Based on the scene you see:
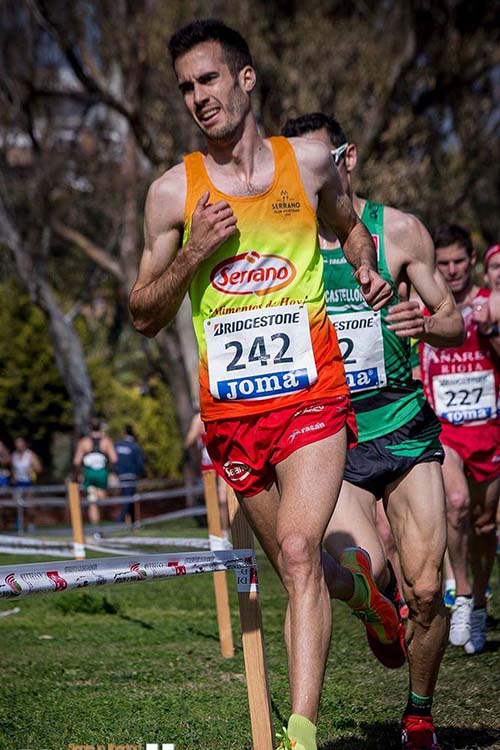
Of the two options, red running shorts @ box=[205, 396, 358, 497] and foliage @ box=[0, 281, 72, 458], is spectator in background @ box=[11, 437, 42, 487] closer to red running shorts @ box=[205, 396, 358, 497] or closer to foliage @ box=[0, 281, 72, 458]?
foliage @ box=[0, 281, 72, 458]

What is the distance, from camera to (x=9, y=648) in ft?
25.4

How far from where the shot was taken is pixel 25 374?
110 ft

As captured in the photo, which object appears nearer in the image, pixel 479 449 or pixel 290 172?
pixel 290 172

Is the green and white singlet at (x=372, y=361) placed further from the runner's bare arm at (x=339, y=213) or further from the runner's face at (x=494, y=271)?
the runner's face at (x=494, y=271)

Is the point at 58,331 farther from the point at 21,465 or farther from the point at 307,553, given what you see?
the point at 307,553

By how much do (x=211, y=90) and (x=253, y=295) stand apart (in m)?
0.76

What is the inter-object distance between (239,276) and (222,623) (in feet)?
11.6

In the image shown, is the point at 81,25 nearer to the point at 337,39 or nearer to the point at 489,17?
the point at 337,39

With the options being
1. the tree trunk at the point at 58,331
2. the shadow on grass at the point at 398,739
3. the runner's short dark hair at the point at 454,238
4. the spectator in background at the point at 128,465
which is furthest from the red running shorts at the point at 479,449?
the tree trunk at the point at 58,331

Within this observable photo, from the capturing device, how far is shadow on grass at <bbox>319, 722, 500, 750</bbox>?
464 cm

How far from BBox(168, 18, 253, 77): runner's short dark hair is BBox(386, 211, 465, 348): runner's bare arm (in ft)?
3.83

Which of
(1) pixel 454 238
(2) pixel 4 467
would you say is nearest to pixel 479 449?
(1) pixel 454 238

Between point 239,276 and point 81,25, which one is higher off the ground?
point 81,25

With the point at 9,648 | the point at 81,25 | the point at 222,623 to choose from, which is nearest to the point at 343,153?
the point at 222,623
